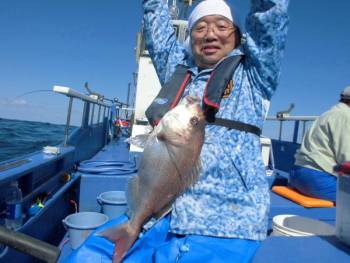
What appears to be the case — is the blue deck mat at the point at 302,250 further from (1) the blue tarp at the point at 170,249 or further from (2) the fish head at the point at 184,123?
(2) the fish head at the point at 184,123

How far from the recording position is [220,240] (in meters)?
1.62

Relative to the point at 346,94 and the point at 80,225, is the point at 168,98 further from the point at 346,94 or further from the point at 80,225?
the point at 346,94

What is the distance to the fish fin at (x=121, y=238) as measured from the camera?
5.34 ft

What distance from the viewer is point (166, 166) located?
1.56 meters

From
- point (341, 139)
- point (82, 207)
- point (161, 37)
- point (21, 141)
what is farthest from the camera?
point (21, 141)

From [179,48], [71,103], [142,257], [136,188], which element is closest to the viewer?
[136,188]

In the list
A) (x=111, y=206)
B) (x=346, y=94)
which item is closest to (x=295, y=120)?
(x=346, y=94)

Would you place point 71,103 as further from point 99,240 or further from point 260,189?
point 260,189

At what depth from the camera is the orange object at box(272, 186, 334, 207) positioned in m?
3.74

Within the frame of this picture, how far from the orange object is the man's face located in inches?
102

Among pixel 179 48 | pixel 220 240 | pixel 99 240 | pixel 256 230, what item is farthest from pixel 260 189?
pixel 179 48

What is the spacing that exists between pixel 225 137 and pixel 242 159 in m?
0.15

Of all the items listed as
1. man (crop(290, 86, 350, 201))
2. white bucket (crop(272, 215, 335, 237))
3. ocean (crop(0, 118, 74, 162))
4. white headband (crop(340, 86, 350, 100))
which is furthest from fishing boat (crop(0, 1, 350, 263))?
ocean (crop(0, 118, 74, 162))

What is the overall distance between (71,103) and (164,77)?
2706mm
